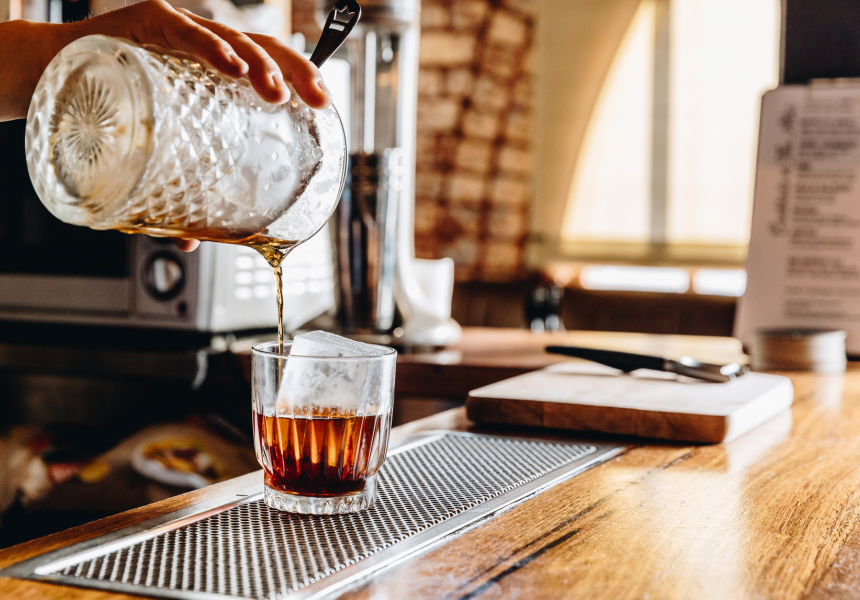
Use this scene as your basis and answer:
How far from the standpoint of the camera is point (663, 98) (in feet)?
13.0

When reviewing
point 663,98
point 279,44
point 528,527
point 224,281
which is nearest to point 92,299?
point 224,281

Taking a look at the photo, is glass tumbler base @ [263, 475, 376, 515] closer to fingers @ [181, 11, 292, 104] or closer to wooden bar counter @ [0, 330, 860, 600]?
wooden bar counter @ [0, 330, 860, 600]

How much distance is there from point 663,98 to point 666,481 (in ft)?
11.4

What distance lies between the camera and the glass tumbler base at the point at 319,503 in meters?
0.60

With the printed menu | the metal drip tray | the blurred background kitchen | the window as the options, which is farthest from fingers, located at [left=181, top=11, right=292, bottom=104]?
the window

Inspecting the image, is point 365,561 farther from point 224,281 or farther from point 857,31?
point 857,31

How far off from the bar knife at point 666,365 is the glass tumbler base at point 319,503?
536mm

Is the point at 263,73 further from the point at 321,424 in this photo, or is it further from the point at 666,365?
the point at 666,365

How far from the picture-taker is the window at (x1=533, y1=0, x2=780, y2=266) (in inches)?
150

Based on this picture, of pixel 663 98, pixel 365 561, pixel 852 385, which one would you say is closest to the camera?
pixel 365 561

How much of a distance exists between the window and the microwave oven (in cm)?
254

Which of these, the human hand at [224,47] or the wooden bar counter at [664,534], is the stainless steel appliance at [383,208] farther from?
the human hand at [224,47]

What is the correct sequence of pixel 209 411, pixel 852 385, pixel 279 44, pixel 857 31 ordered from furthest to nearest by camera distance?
pixel 857 31
pixel 209 411
pixel 852 385
pixel 279 44

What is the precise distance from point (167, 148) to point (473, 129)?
3.26 metres
